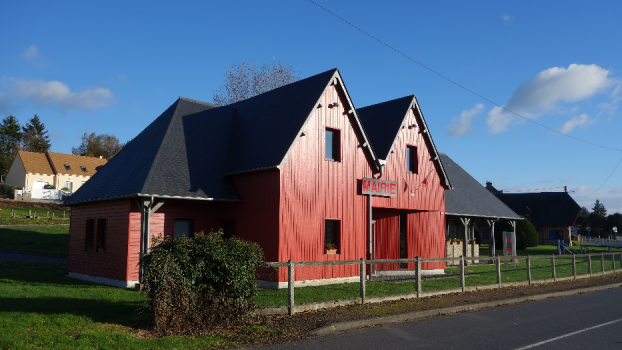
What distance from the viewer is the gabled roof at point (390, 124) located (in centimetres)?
2153

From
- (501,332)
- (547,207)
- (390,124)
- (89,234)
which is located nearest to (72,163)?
(89,234)

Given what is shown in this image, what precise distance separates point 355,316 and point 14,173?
217 ft

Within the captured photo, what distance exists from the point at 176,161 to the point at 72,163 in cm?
5279

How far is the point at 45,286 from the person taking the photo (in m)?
14.9

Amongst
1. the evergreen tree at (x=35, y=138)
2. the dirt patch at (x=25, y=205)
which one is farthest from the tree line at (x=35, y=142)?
the dirt patch at (x=25, y=205)

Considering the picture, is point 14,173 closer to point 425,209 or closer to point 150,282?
point 425,209

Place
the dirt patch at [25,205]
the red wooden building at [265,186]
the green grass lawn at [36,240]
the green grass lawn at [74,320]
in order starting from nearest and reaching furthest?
1. the green grass lawn at [74,320]
2. the red wooden building at [265,186]
3. the green grass lawn at [36,240]
4. the dirt patch at [25,205]

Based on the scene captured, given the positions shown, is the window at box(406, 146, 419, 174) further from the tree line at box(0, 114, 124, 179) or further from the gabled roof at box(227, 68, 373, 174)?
the tree line at box(0, 114, 124, 179)

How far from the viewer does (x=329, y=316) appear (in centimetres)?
1065

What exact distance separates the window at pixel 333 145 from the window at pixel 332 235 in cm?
254

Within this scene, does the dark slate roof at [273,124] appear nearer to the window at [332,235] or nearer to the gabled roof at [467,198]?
the window at [332,235]

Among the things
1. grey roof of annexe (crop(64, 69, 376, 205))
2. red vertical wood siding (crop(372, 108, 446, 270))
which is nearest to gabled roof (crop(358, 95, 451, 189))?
red vertical wood siding (crop(372, 108, 446, 270))

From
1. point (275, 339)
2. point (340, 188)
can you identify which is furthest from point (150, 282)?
point (340, 188)

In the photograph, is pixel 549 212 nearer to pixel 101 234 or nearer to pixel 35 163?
pixel 101 234
